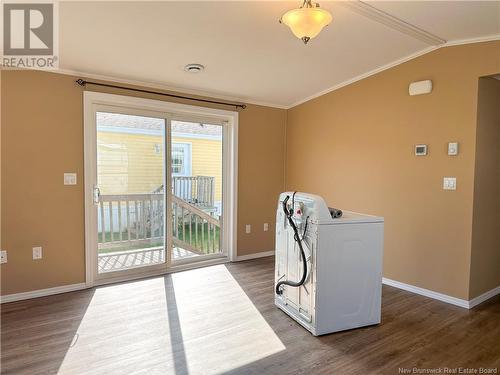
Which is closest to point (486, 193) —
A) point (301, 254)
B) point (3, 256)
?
point (301, 254)

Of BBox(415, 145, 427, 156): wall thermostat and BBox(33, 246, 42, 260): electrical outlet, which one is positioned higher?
BBox(415, 145, 427, 156): wall thermostat

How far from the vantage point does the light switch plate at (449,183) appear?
10.1 ft

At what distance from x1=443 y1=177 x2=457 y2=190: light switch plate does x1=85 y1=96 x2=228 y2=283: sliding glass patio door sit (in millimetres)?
2751

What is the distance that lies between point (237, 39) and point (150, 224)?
2448mm

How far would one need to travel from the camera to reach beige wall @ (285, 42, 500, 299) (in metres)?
3.03

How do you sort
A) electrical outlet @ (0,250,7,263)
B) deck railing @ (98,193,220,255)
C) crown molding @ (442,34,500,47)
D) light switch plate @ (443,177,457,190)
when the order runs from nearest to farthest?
1. crown molding @ (442,34,500,47)
2. electrical outlet @ (0,250,7,263)
3. light switch plate @ (443,177,457,190)
4. deck railing @ (98,193,220,255)

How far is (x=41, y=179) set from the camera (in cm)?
314

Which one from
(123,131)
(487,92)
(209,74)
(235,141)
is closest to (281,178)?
(235,141)

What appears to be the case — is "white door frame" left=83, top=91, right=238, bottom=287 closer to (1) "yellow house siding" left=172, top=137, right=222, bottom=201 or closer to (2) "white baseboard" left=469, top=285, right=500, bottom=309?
(1) "yellow house siding" left=172, top=137, right=222, bottom=201

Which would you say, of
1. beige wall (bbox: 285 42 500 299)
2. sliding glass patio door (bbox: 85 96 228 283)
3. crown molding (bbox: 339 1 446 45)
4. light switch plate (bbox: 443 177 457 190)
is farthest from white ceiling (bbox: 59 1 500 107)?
light switch plate (bbox: 443 177 457 190)

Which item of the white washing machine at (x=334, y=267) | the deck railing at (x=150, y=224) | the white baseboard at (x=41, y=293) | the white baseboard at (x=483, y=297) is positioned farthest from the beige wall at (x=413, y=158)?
the white baseboard at (x=41, y=293)

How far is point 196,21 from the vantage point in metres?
2.49

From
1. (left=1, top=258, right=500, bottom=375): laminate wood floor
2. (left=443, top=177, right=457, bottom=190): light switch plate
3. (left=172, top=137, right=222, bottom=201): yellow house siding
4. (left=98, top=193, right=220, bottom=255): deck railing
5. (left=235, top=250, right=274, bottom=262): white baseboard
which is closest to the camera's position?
(left=1, top=258, right=500, bottom=375): laminate wood floor

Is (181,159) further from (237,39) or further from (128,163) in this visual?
(237,39)
